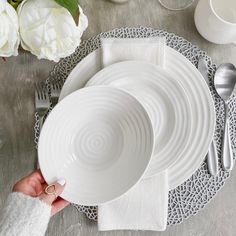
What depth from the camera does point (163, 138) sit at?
1.79 feet

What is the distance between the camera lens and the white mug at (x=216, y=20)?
0.54 m

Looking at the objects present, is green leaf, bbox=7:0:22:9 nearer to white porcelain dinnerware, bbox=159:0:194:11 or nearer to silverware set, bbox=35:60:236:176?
silverware set, bbox=35:60:236:176

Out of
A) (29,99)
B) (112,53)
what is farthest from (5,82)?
(112,53)

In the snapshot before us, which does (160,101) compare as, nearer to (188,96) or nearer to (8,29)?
(188,96)

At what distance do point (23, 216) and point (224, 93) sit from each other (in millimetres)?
329

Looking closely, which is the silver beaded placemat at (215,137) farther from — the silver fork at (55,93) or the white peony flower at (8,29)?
the white peony flower at (8,29)

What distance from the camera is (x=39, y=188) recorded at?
51 centimetres

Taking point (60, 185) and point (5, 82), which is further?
point (5, 82)

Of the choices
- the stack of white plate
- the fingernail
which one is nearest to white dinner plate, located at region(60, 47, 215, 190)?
the stack of white plate

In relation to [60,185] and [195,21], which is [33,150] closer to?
[60,185]

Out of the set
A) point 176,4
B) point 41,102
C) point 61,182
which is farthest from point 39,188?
point 176,4

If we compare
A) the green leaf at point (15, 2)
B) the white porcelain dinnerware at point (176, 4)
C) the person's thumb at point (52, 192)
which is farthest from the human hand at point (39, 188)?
the white porcelain dinnerware at point (176, 4)

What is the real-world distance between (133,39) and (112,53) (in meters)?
0.04

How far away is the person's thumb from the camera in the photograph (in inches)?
18.5
